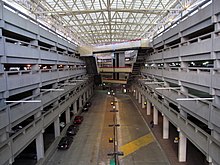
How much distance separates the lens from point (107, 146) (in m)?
16.6

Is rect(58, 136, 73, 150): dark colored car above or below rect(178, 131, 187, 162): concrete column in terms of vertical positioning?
below

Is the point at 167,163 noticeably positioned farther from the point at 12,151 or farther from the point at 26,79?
the point at 26,79

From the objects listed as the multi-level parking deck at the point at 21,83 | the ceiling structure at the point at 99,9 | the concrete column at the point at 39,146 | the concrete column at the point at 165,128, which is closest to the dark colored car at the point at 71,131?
the multi-level parking deck at the point at 21,83

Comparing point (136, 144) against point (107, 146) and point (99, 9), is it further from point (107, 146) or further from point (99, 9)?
point (99, 9)

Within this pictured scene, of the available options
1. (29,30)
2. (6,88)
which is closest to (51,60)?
(29,30)

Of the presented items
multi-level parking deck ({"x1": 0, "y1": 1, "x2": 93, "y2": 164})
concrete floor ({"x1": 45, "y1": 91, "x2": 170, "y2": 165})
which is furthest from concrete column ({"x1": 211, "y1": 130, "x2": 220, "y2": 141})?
multi-level parking deck ({"x1": 0, "y1": 1, "x2": 93, "y2": 164})

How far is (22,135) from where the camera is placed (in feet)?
33.8

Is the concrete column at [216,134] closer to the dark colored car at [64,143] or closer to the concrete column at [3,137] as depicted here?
the concrete column at [3,137]

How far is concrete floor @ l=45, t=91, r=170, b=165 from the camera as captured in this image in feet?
46.8

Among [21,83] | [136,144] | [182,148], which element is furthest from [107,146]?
[21,83]

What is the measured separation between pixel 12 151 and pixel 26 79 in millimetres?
4121

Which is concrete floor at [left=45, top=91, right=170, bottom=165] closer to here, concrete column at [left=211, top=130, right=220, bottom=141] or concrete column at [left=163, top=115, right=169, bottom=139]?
concrete column at [left=163, top=115, right=169, bottom=139]

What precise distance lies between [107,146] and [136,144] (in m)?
2.64

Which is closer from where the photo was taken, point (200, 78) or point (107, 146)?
point (200, 78)
